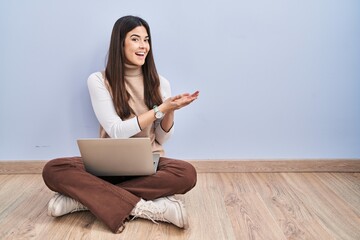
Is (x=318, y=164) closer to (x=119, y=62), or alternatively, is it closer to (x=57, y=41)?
(x=119, y=62)

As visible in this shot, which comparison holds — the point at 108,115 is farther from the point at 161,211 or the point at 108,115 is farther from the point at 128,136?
the point at 161,211

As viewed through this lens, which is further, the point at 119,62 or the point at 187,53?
the point at 187,53

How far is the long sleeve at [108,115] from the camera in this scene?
158 cm

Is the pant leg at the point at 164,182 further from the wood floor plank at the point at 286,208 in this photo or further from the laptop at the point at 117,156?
the wood floor plank at the point at 286,208

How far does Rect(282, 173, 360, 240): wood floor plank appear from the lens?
1.42 meters

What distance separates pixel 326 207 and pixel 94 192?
0.96 meters

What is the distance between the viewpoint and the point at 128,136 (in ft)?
5.23

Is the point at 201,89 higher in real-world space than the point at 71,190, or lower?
higher

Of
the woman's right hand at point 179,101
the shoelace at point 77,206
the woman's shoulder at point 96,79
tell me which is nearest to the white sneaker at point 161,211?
the shoelace at point 77,206

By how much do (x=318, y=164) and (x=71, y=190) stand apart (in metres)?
1.27

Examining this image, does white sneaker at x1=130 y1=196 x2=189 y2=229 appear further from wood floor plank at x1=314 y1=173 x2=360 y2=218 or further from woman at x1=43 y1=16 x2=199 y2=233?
wood floor plank at x1=314 y1=173 x2=360 y2=218

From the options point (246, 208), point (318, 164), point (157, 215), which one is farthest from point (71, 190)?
point (318, 164)

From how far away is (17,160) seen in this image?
2.01 metres

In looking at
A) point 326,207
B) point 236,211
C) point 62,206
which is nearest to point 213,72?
point 236,211
